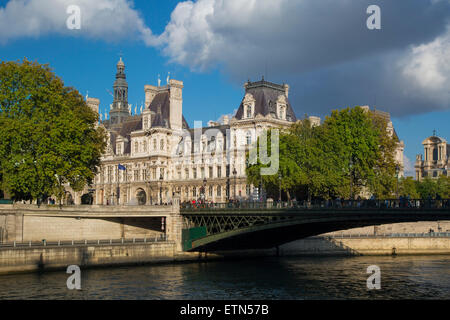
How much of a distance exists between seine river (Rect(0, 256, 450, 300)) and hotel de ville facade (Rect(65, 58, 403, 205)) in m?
32.6

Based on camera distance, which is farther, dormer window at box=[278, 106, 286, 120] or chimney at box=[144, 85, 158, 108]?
chimney at box=[144, 85, 158, 108]

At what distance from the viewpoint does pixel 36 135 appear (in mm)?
58625

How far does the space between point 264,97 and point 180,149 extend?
63.5ft

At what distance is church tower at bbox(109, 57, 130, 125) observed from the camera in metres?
137

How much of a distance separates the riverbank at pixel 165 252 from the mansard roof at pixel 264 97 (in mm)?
27154

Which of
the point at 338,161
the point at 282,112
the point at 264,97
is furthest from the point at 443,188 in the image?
the point at 338,161

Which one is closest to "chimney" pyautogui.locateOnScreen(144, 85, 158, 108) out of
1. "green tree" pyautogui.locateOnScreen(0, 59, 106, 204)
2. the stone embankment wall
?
"green tree" pyautogui.locateOnScreen(0, 59, 106, 204)

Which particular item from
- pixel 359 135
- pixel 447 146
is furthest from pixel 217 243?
pixel 447 146

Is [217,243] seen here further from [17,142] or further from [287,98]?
[287,98]

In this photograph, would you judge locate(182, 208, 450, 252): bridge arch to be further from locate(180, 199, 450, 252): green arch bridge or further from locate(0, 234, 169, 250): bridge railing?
locate(0, 234, 169, 250): bridge railing

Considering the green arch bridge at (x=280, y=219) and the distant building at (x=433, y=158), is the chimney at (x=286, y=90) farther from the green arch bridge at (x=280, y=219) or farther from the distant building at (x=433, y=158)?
the distant building at (x=433, y=158)
